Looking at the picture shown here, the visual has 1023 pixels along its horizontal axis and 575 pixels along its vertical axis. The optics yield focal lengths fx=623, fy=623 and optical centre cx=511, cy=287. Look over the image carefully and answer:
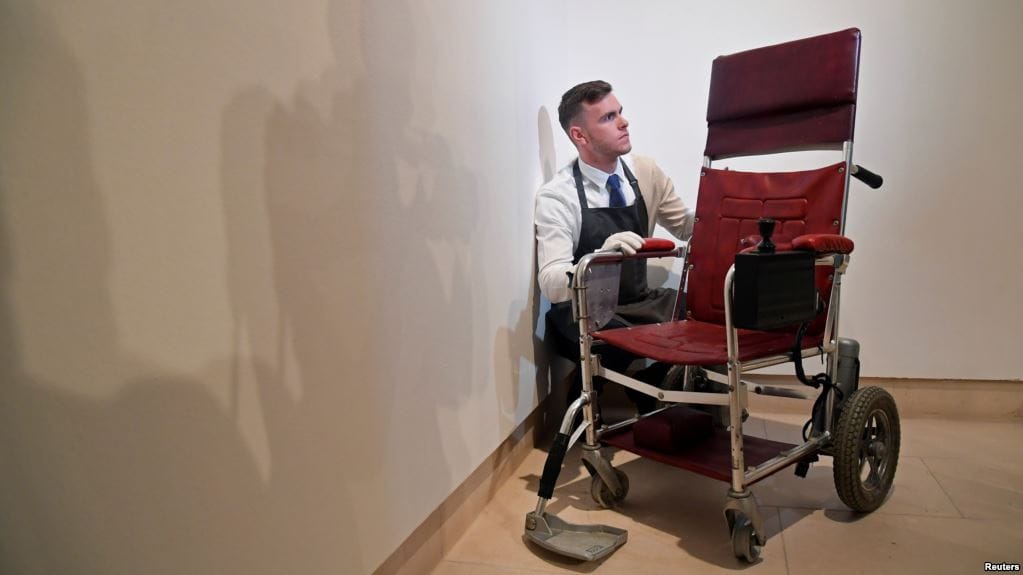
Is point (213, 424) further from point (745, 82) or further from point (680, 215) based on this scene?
point (680, 215)

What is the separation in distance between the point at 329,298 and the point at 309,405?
0.59 ft

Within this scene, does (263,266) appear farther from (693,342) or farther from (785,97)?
(785,97)

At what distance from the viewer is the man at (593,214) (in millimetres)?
2121

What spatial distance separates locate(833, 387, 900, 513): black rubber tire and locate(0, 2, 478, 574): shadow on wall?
971 mm

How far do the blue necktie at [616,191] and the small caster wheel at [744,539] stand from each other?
1.16 meters

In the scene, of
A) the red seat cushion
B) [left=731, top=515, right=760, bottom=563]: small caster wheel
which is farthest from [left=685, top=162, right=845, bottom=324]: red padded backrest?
[left=731, top=515, right=760, bottom=563]: small caster wheel

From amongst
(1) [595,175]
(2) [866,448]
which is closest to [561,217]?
(1) [595,175]

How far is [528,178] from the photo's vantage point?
2.11m

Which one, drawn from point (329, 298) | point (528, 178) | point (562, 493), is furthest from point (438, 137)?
point (562, 493)

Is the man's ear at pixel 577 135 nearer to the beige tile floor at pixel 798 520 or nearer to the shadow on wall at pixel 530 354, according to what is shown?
the shadow on wall at pixel 530 354

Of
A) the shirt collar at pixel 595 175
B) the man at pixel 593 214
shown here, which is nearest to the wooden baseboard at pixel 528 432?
the man at pixel 593 214

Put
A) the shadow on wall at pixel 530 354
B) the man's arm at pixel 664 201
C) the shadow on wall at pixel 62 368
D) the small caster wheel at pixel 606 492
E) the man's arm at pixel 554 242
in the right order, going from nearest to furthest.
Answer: the shadow on wall at pixel 62 368 < the small caster wheel at pixel 606 492 < the shadow on wall at pixel 530 354 < the man's arm at pixel 554 242 < the man's arm at pixel 664 201

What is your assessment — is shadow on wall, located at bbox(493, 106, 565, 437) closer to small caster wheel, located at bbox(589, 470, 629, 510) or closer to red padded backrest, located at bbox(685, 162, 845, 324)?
small caster wheel, located at bbox(589, 470, 629, 510)

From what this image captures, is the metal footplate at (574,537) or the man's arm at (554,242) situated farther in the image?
the man's arm at (554,242)
